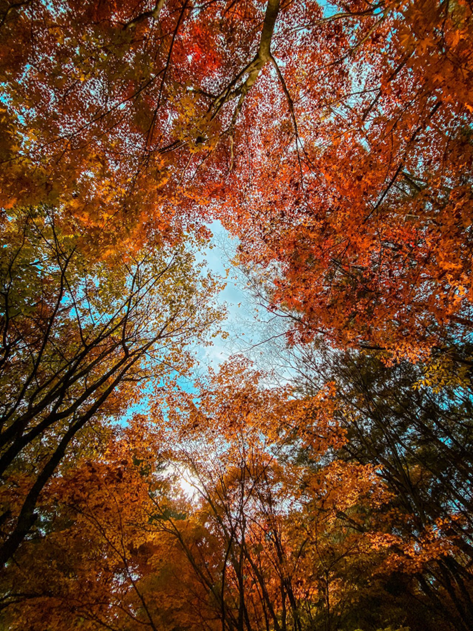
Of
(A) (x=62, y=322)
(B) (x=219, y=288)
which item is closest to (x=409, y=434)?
(B) (x=219, y=288)

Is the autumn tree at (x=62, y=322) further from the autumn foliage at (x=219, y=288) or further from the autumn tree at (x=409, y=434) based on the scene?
the autumn tree at (x=409, y=434)

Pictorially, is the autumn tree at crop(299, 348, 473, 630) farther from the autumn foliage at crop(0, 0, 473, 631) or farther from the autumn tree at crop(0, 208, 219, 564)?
the autumn tree at crop(0, 208, 219, 564)

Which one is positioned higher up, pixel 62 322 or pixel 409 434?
pixel 62 322

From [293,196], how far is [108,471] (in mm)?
7123

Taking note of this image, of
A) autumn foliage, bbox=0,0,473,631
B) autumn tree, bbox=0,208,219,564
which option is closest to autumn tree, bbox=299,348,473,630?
autumn foliage, bbox=0,0,473,631

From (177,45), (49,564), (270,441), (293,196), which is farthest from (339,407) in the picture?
(177,45)

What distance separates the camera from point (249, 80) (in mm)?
5023

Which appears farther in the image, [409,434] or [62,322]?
[409,434]

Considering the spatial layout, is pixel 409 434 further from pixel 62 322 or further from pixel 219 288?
pixel 62 322

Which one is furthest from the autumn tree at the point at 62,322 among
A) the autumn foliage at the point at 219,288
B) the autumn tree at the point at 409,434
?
the autumn tree at the point at 409,434

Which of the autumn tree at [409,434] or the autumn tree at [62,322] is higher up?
the autumn tree at [62,322]

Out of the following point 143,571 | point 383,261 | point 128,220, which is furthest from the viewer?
point 143,571

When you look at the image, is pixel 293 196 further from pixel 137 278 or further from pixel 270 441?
pixel 270 441

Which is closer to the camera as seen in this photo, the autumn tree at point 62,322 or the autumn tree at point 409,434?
the autumn tree at point 62,322
